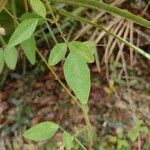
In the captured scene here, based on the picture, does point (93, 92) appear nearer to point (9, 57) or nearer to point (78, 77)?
point (9, 57)

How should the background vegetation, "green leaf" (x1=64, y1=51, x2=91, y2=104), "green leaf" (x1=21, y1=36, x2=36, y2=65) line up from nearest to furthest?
"green leaf" (x1=64, y1=51, x2=91, y2=104) < "green leaf" (x1=21, y1=36, x2=36, y2=65) < the background vegetation

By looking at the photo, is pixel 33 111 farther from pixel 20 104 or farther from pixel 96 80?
pixel 96 80

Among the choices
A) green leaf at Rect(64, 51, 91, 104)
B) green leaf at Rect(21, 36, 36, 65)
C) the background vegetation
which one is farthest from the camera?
the background vegetation

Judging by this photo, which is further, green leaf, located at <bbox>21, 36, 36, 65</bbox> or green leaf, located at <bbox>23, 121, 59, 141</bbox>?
green leaf, located at <bbox>21, 36, 36, 65</bbox>

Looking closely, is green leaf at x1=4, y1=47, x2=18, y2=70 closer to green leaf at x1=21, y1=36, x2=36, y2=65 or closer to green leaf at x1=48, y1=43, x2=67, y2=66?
green leaf at x1=21, y1=36, x2=36, y2=65

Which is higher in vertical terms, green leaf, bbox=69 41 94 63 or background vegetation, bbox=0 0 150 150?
Answer: green leaf, bbox=69 41 94 63

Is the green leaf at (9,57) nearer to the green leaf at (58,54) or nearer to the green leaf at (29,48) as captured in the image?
the green leaf at (29,48)

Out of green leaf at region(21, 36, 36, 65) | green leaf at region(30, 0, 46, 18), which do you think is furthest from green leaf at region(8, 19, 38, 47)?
green leaf at region(21, 36, 36, 65)

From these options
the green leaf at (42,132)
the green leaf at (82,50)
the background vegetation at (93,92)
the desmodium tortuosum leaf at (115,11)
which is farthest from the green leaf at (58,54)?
the background vegetation at (93,92)
